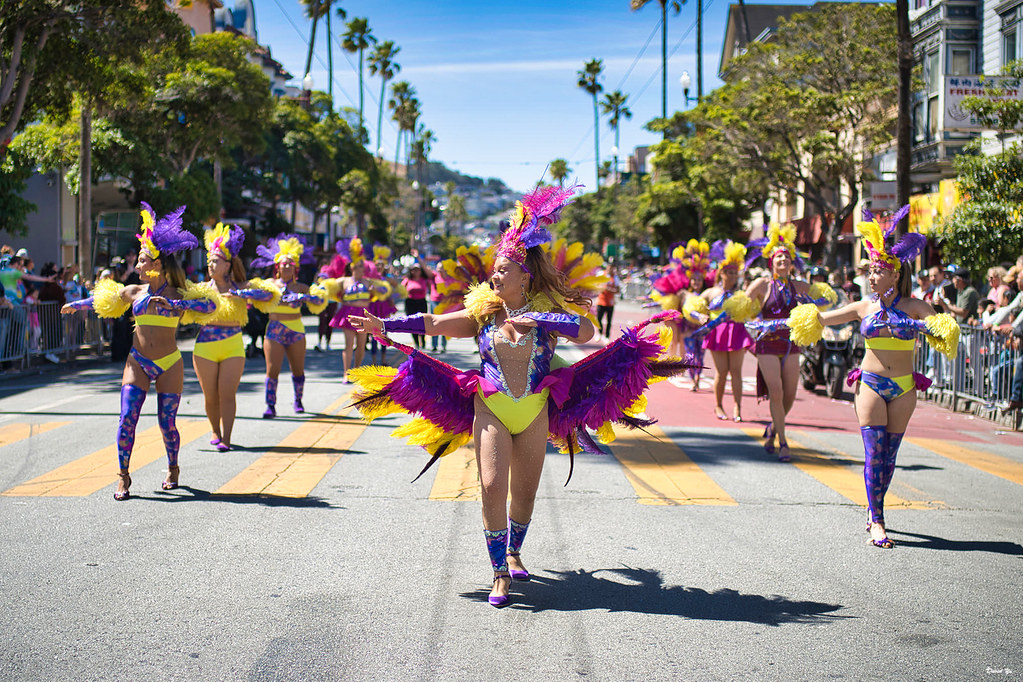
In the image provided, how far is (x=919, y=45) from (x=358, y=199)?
32.4 metres

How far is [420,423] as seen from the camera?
543 cm

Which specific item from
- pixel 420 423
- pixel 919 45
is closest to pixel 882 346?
pixel 420 423

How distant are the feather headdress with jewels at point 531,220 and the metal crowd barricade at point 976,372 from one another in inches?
332

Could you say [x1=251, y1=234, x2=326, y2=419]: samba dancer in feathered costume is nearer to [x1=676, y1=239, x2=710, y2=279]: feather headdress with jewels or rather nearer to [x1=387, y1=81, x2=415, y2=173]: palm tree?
[x1=676, y1=239, x2=710, y2=279]: feather headdress with jewels

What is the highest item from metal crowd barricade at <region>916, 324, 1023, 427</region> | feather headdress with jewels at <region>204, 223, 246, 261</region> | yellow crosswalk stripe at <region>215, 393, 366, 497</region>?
feather headdress with jewels at <region>204, 223, 246, 261</region>

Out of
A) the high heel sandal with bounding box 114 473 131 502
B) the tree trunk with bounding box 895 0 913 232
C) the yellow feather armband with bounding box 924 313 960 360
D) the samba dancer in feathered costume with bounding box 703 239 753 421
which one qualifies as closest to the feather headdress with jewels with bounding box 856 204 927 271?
the yellow feather armband with bounding box 924 313 960 360

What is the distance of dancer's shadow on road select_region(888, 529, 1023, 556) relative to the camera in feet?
20.3

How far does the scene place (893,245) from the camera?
6.50m

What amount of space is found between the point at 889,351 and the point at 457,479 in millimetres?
3660

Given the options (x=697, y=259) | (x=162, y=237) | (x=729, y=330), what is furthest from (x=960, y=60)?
(x=162, y=237)

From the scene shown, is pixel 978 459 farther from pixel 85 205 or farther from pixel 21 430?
pixel 85 205

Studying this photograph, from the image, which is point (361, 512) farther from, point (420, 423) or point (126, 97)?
point (126, 97)

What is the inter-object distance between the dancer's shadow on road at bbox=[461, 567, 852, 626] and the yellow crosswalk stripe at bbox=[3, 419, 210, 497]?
394 cm

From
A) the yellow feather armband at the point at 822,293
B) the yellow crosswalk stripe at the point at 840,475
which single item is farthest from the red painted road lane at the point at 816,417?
the yellow feather armband at the point at 822,293
